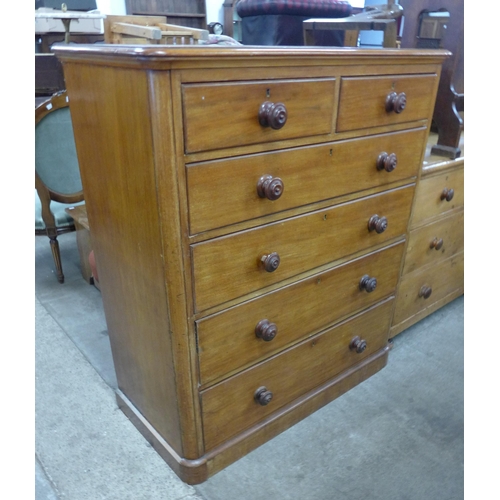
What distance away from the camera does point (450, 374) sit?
182 cm

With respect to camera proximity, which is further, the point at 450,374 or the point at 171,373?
the point at 450,374

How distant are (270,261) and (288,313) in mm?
242

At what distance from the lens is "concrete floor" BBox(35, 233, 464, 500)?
1335mm

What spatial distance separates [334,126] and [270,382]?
767mm

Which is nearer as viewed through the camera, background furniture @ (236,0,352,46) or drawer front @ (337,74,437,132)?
drawer front @ (337,74,437,132)

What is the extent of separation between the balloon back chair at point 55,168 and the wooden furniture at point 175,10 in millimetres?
3305

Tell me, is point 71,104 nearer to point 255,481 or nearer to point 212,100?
point 212,100

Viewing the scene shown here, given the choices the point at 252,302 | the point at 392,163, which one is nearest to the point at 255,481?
the point at 252,302

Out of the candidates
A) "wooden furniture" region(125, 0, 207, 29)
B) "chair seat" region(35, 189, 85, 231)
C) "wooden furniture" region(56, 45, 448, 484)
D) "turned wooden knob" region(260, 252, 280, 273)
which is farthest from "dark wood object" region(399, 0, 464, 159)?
"wooden furniture" region(125, 0, 207, 29)

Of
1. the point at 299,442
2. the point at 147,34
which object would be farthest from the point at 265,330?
the point at 147,34

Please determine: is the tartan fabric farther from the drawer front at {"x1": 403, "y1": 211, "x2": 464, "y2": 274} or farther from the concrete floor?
the concrete floor

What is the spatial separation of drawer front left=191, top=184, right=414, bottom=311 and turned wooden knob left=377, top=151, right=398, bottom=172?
9 cm

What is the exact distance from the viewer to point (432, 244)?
6.05 ft

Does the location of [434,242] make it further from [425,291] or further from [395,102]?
[395,102]
